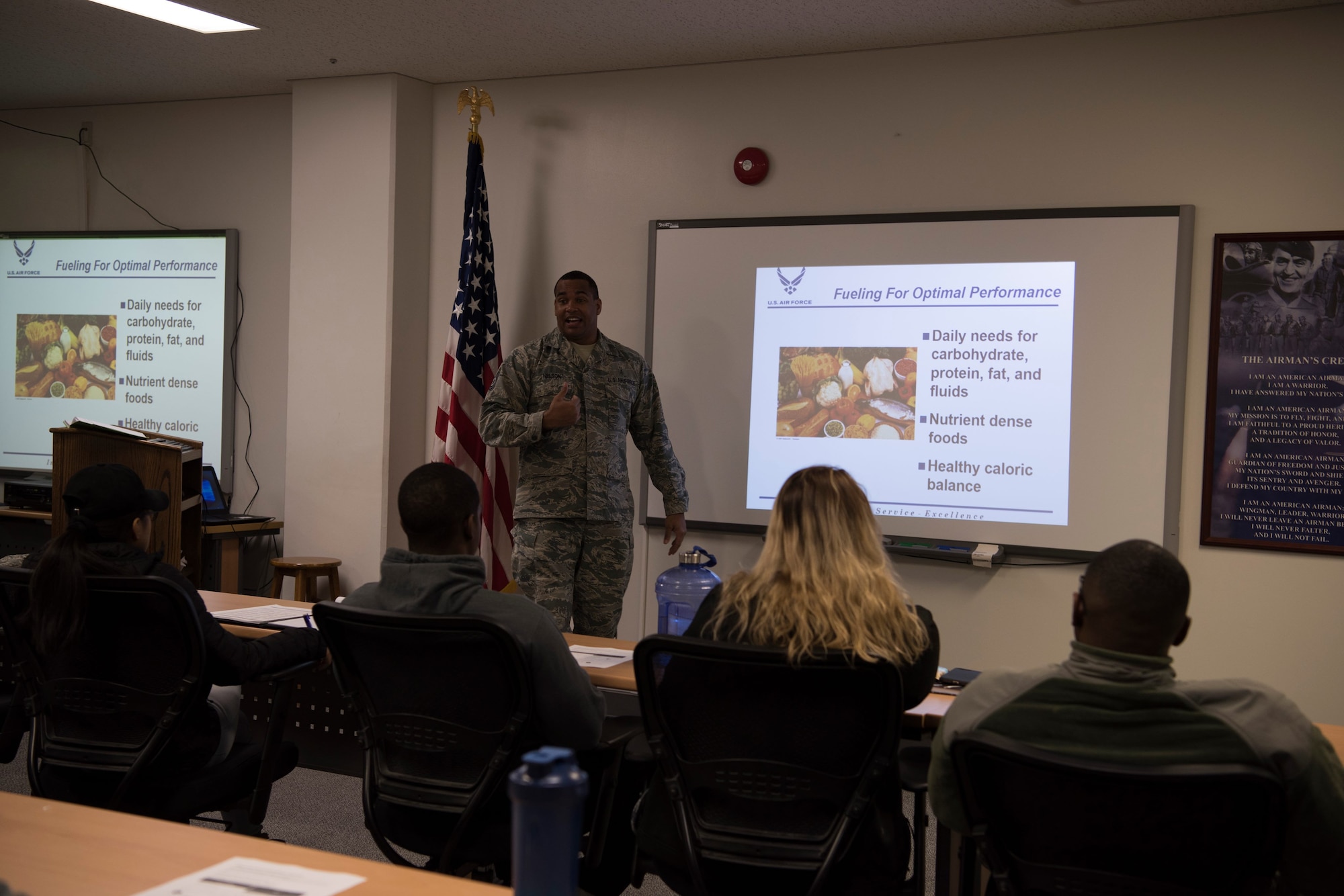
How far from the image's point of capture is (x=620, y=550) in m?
3.92

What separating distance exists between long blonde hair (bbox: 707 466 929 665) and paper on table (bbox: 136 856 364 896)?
29.6 inches

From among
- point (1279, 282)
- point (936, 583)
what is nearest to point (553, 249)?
point (936, 583)

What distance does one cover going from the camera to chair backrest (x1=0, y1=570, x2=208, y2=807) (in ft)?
6.64

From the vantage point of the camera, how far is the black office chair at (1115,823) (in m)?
1.29

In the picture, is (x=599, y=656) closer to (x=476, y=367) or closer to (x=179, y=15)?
(x=476, y=367)

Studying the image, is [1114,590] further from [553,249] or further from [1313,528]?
[553,249]

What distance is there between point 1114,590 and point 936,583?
2.83m

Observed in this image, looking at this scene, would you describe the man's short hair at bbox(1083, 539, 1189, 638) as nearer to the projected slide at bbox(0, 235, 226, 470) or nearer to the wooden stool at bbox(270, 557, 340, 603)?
the wooden stool at bbox(270, 557, 340, 603)

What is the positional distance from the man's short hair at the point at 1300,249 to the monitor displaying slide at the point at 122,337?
4.87m

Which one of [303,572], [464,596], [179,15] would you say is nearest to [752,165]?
[179,15]

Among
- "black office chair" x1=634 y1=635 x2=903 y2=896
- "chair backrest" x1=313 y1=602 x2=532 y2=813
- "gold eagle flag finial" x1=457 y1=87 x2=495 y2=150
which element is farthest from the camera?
"gold eagle flag finial" x1=457 y1=87 x2=495 y2=150

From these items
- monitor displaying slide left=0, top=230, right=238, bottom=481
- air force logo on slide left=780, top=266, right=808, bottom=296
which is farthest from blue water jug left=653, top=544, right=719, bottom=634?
monitor displaying slide left=0, top=230, right=238, bottom=481

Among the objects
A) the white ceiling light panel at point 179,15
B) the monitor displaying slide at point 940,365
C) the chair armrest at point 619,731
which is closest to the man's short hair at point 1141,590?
the chair armrest at point 619,731

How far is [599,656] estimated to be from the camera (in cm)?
250
